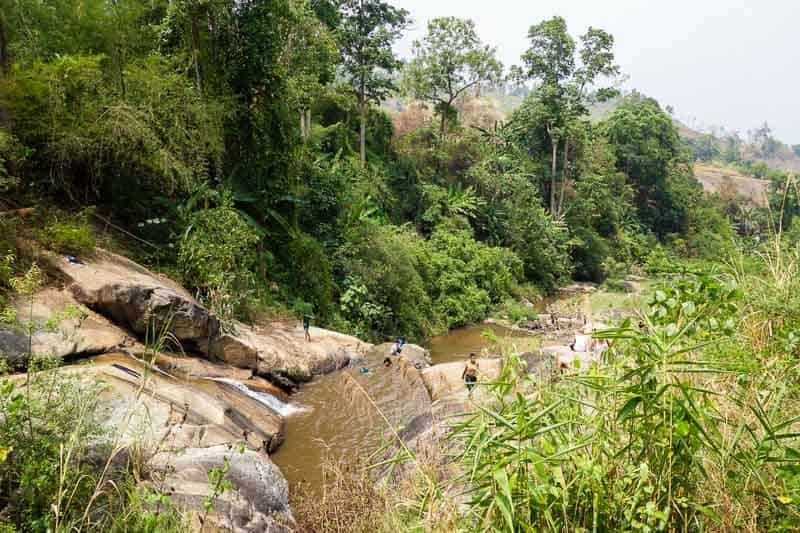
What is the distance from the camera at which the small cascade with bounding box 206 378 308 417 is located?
9148 millimetres

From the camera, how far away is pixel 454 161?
27562mm

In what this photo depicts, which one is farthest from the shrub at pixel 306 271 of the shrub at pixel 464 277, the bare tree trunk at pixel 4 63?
the bare tree trunk at pixel 4 63

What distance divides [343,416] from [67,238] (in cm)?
566

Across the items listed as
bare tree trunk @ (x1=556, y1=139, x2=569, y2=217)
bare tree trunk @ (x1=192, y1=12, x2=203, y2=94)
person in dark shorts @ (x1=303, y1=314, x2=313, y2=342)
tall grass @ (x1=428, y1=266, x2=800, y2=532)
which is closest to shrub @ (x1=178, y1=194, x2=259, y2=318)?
person in dark shorts @ (x1=303, y1=314, x2=313, y2=342)

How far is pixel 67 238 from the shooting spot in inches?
348

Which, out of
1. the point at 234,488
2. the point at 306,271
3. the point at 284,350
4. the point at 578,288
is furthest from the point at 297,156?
the point at 578,288

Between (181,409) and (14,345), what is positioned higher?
(14,345)

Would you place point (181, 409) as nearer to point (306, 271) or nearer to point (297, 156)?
point (306, 271)

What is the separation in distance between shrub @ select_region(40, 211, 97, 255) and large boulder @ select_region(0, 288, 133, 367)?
1.05 m

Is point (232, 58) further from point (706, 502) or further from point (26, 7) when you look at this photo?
point (706, 502)

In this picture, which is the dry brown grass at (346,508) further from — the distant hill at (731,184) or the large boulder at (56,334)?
the distant hill at (731,184)

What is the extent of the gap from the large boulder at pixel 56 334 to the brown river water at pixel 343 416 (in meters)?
3.12

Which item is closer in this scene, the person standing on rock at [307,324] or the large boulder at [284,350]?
the large boulder at [284,350]

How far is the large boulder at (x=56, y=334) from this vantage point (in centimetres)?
614
